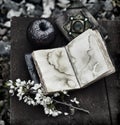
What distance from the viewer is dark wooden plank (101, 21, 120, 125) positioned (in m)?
1.73

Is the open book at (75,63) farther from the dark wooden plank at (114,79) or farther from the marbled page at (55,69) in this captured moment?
the dark wooden plank at (114,79)

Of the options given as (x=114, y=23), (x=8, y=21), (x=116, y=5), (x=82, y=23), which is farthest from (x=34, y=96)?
(x=116, y=5)

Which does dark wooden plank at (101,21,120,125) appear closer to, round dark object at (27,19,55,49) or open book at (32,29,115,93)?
open book at (32,29,115,93)

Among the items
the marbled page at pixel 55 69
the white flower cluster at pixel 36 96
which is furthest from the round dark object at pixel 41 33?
the white flower cluster at pixel 36 96

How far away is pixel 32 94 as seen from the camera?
1715mm

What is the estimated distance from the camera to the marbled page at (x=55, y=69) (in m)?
1.67

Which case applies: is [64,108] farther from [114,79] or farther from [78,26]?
[78,26]

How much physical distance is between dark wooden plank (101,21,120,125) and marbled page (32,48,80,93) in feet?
0.60

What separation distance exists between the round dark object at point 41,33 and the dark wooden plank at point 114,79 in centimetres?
31

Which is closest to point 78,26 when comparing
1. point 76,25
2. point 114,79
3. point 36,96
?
point 76,25

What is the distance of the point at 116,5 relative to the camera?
246 centimetres

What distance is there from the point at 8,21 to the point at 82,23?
70 cm

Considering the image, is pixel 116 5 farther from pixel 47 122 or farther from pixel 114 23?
pixel 47 122

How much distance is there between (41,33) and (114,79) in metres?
0.40
